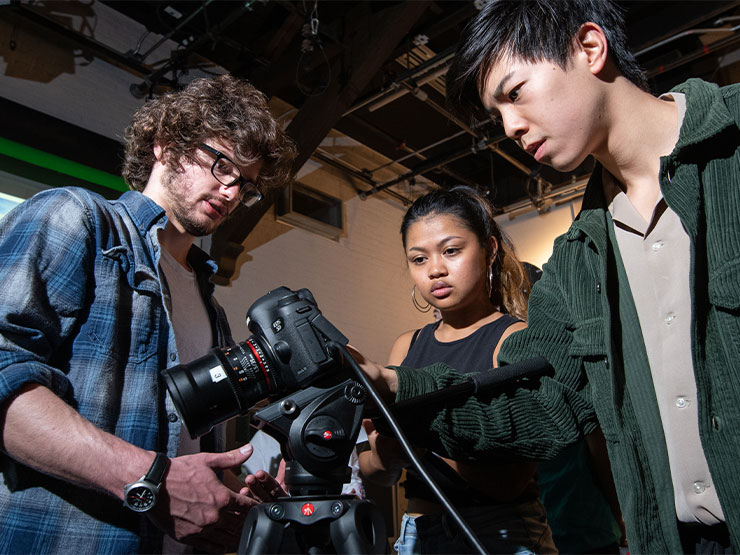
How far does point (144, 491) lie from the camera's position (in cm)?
91

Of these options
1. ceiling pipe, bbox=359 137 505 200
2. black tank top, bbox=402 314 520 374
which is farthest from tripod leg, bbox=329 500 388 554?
ceiling pipe, bbox=359 137 505 200

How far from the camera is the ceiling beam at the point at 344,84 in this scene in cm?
418

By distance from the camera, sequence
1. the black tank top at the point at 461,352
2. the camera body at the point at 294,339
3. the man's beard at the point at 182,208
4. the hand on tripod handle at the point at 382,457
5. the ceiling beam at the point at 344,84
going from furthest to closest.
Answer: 1. the ceiling beam at the point at 344,84
2. the man's beard at the point at 182,208
3. the black tank top at the point at 461,352
4. the hand on tripod handle at the point at 382,457
5. the camera body at the point at 294,339

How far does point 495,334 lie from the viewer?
152 cm

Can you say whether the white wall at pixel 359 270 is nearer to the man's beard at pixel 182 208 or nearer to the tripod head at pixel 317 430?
the man's beard at pixel 182 208

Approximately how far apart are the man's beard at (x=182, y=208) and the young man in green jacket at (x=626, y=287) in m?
0.81

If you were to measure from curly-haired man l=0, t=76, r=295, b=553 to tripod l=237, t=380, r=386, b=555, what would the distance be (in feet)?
0.69

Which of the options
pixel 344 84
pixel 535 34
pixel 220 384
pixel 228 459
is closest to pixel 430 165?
pixel 344 84

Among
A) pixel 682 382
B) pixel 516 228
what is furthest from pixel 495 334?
pixel 516 228

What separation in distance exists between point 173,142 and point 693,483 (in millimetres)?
1558

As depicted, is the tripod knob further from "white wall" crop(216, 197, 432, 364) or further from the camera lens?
"white wall" crop(216, 197, 432, 364)

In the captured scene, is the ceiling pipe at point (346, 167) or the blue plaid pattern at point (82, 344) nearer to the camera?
the blue plaid pattern at point (82, 344)

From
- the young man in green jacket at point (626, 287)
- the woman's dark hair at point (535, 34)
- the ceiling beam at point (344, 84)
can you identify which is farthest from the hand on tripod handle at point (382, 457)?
the ceiling beam at point (344, 84)

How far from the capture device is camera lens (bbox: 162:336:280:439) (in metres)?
0.76
